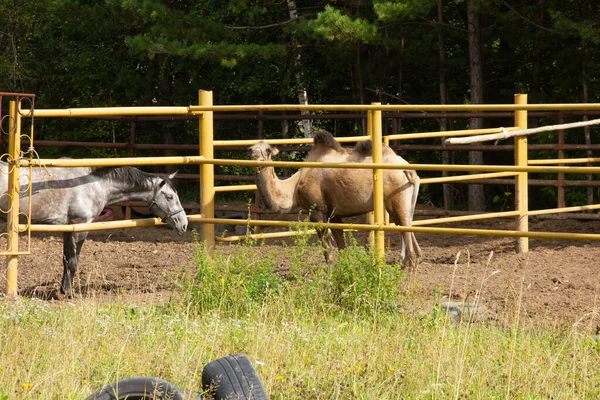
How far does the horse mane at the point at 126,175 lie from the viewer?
8961 mm

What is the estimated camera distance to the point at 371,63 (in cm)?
1739

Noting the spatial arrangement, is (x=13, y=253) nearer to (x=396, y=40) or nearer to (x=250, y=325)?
(x=250, y=325)

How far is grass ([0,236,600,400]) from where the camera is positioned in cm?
462

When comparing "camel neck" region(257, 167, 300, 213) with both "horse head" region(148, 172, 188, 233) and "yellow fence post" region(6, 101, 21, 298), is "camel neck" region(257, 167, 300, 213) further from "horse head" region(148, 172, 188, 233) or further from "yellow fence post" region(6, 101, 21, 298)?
"yellow fence post" region(6, 101, 21, 298)

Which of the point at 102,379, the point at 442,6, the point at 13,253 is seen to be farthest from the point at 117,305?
the point at 442,6

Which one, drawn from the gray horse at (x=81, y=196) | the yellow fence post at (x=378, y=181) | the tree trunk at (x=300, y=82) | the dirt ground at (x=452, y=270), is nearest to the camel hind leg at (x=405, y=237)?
the dirt ground at (x=452, y=270)

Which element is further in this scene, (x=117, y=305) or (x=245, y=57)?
(x=245, y=57)

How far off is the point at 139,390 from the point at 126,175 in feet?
16.7

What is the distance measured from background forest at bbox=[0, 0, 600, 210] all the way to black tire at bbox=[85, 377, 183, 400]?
1015 cm

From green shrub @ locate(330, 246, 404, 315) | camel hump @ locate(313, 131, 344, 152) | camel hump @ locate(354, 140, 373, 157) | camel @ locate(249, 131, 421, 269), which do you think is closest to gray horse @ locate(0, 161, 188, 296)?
camel @ locate(249, 131, 421, 269)

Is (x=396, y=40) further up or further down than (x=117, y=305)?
further up

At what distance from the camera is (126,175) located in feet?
29.6

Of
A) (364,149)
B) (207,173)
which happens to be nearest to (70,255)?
(207,173)

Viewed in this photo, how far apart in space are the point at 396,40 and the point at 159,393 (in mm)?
12206
